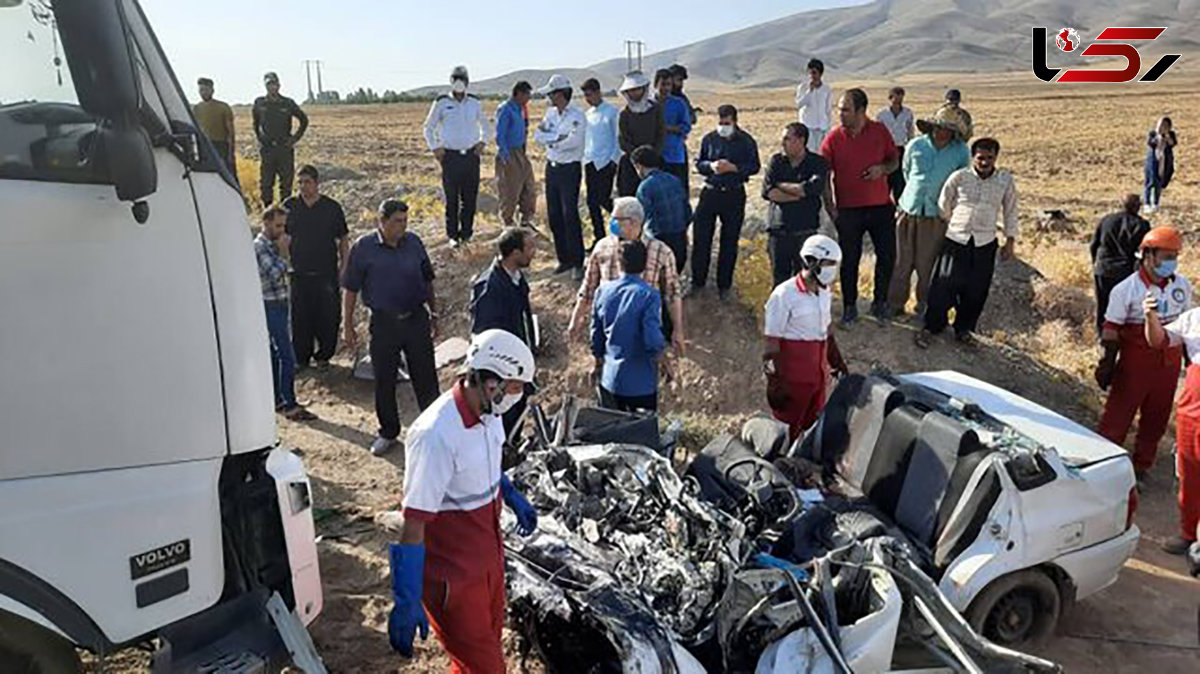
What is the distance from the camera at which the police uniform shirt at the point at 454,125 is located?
10859 millimetres

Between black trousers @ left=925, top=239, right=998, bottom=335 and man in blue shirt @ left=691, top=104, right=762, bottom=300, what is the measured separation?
6.38 ft

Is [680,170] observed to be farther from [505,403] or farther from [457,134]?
[505,403]

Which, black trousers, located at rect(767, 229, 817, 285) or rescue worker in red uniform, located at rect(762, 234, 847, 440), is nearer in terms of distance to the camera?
rescue worker in red uniform, located at rect(762, 234, 847, 440)

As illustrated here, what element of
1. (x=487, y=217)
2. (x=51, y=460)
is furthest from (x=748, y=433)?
(x=487, y=217)

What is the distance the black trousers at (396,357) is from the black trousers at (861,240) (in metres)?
3.95

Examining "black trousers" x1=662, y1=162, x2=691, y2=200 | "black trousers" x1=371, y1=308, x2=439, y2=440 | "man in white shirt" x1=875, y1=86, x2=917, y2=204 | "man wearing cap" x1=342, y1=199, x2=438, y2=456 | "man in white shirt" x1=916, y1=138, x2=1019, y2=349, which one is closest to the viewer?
"man wearing cap" x1=342, y1=199, x2=438, y2=456

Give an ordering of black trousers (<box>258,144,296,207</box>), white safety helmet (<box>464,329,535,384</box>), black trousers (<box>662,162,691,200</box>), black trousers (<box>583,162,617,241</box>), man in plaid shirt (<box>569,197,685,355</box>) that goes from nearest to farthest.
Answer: white safety helmet (<box>464,329,535,384</box>) → man in plaid shirt (<box>569,197,685,355</box>) → black trousers (<box>662,162,691,200</box>) → black trousers (<box>583,162,617,241</box>) → black trousers (<box>258,144,296,207</box>)

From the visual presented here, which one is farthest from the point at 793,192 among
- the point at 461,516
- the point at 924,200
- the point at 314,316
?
the point at 461,516

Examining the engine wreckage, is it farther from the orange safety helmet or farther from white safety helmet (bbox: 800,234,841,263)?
the orange safety helmet

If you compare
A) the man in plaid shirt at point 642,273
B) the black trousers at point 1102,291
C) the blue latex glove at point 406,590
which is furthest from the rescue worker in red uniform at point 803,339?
the blue latex glove at point 406,590

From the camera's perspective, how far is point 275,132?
12805mm

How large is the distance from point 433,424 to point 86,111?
1.67 metres

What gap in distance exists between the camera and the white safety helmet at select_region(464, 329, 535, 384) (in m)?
3.86

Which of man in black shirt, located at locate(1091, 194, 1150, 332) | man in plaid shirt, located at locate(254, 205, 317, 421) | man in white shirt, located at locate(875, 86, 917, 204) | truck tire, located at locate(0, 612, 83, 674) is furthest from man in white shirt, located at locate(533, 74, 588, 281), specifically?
truck tire, located at locate(0, 612, 83, 674)
